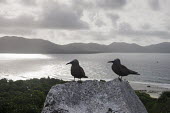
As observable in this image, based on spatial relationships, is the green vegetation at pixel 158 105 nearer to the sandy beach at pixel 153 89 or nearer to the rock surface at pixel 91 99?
the rock surface at pixel 91 99

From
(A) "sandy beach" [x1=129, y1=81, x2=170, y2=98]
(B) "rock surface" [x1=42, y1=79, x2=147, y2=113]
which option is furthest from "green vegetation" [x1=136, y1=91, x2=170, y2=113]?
(A) "sandy beach" [x1=129, y1=81, x2=170, y2=98]


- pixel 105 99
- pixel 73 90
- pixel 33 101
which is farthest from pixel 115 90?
pixel 33 101

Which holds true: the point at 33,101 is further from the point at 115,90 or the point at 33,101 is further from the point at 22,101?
the point at 115,90

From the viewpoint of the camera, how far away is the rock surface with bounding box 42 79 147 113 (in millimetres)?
9820

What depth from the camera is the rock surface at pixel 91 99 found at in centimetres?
982

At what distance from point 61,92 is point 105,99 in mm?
2084

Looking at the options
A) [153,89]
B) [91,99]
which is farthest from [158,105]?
[153,89]

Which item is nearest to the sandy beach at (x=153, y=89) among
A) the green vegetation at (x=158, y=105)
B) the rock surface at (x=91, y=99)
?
the green vegetation at (x=158, y=105)

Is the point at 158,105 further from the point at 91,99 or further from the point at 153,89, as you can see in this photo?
the point at 153,89

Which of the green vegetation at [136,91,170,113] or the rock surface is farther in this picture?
the green vegetation at [136,91,170,113]

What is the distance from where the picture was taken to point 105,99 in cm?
1012

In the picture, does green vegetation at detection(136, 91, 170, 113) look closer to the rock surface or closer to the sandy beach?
the rock surface

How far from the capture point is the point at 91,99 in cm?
1027

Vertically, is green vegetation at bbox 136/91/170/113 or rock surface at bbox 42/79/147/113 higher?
rock surface at bbox 42/79/147/113
